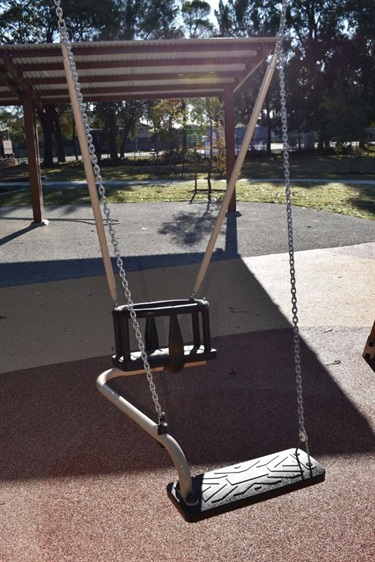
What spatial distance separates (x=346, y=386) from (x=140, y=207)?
10.6 meters

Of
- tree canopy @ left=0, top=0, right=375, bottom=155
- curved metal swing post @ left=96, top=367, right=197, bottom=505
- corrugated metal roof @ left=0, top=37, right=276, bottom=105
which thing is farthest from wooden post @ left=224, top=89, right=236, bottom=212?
tree canopy @ left=0, top=0, right=375, bottom=155

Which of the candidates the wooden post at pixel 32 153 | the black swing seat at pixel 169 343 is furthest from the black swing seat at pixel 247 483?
the wooden post at pixel 32 153

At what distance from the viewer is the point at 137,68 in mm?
10344

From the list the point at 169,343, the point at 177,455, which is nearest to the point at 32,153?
the point at 169,343

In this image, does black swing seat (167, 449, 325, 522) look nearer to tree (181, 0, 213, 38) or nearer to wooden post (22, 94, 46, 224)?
wooden post (22, 94, 46, 224)

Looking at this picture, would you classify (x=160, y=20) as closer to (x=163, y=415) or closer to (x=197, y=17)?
(x=197, y=17)

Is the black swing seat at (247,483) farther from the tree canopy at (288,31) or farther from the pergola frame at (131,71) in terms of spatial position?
the tree canopy at (288,31)

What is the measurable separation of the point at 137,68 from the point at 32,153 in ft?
8.89

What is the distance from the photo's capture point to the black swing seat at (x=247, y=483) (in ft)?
7.69

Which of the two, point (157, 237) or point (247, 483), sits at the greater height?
point (247, 483)

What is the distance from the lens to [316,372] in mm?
4289

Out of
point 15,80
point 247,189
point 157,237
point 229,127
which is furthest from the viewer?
point 247,189

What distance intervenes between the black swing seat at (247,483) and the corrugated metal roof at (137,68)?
7488mm

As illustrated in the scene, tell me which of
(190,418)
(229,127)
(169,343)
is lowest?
(190,418)
